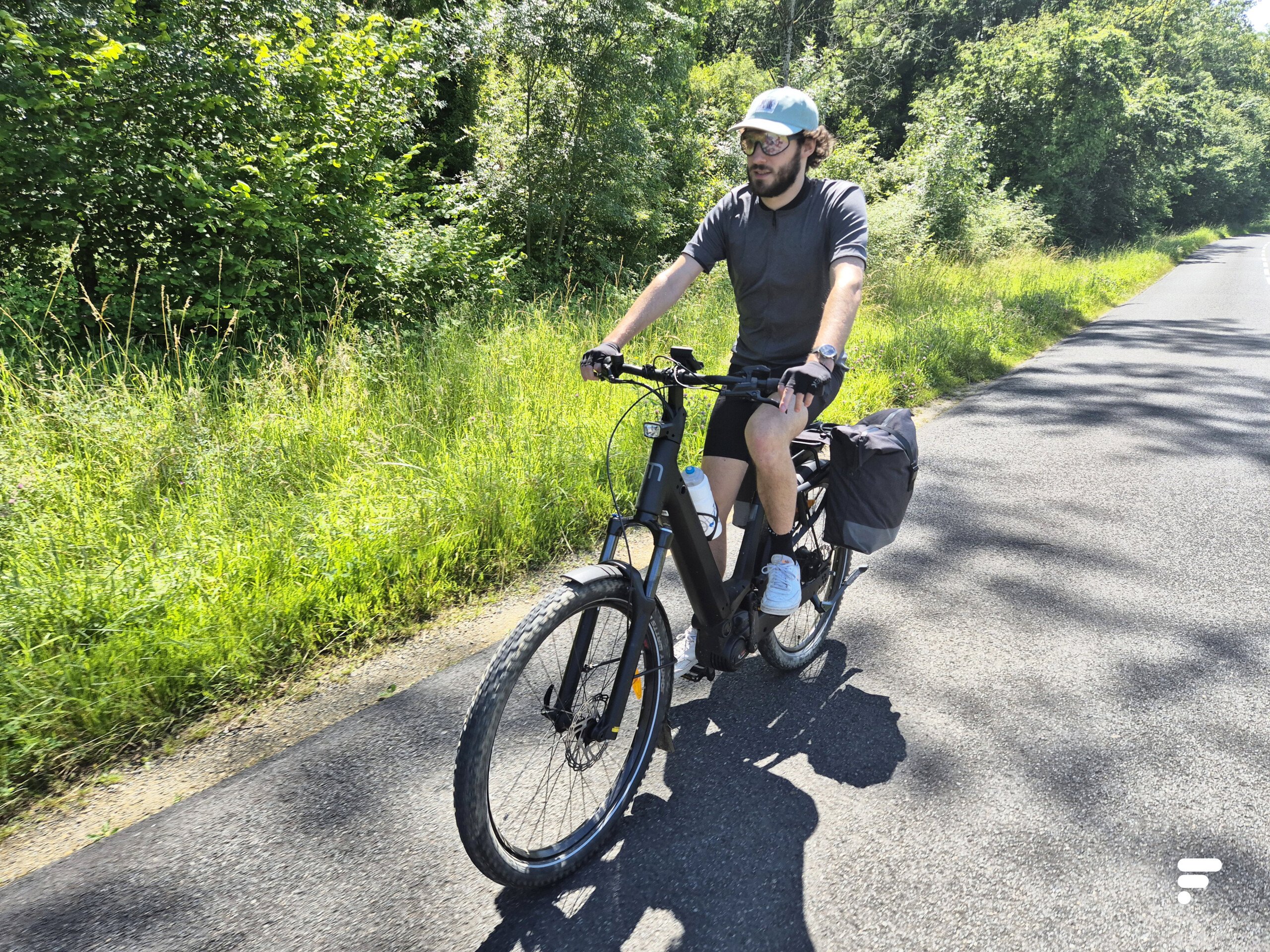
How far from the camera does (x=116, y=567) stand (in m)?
3.31

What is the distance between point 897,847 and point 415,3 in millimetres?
15930

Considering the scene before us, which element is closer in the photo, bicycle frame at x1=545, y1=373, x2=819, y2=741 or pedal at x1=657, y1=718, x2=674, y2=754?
bicycle frame at x1=545, y1=373, x2=819, y2=741

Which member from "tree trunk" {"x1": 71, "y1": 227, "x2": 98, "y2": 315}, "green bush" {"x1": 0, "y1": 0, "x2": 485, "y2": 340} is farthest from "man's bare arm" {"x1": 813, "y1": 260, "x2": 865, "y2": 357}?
"tree trunk" {"x1": 71, "y1": 227, "x2": 98, "y2": 315}

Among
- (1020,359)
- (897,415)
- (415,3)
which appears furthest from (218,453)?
(415,3)

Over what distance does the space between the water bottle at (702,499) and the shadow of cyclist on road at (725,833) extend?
2.71ft

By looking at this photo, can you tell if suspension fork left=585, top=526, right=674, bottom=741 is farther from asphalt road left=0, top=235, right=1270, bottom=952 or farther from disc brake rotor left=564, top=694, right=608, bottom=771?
asphalt road left=0, top=235, right=1270, bottom=952

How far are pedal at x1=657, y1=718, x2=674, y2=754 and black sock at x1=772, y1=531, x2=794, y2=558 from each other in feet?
2.65

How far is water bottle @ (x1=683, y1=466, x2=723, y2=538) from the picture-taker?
259cm

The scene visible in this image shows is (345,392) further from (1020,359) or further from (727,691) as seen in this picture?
(1020,359)

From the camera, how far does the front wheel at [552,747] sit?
200cm

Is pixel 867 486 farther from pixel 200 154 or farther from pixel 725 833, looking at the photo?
pixel 200 154

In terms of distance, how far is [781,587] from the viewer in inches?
118

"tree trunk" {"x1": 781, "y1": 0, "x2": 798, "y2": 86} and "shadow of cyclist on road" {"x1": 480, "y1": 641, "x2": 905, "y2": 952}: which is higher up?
"tree trunk" {"x1": 781, "y1": 0, "x2": 798, "y2": 86}

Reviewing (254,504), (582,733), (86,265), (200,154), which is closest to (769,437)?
(582,733)
